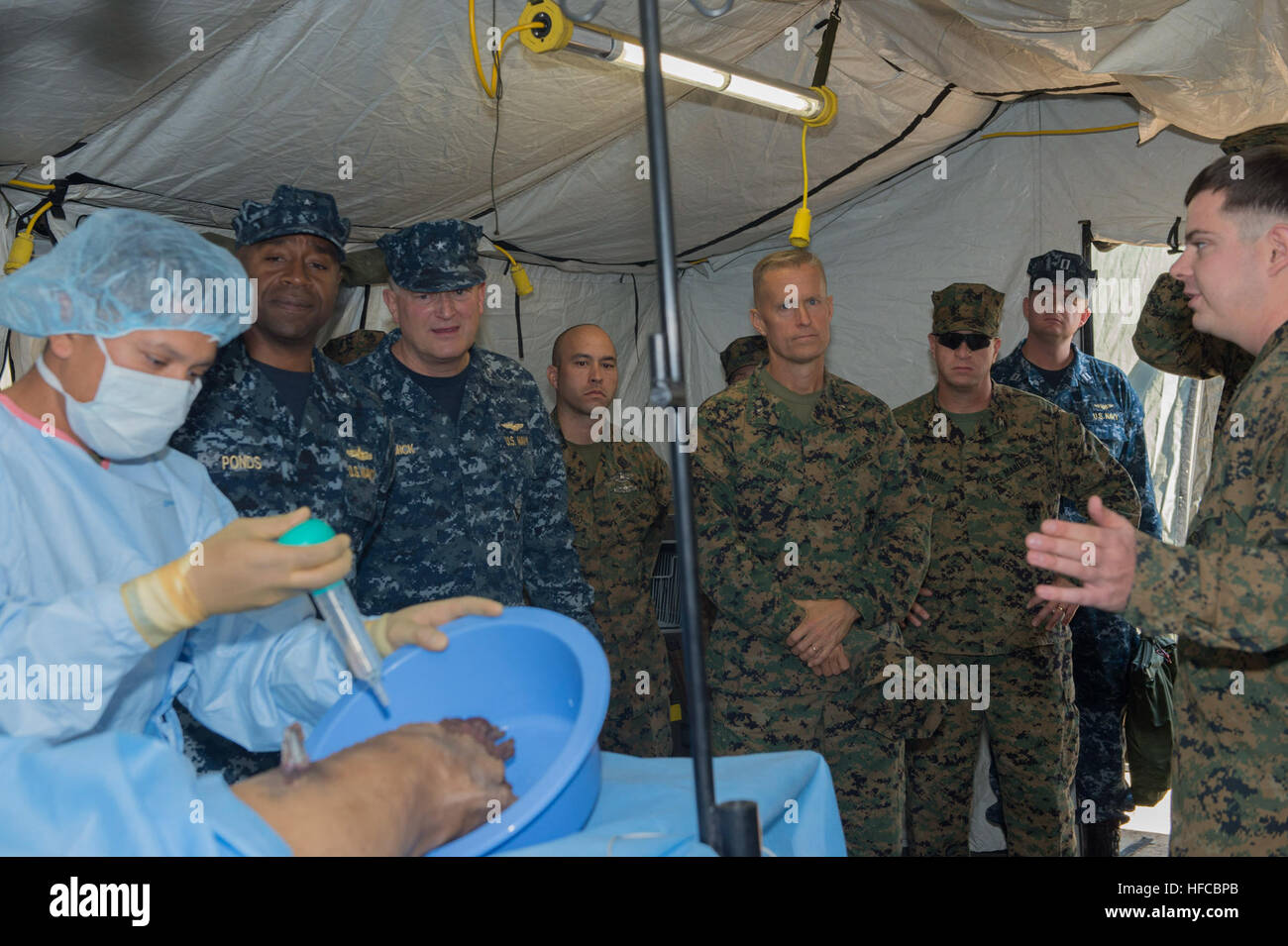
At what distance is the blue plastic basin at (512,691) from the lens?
1384mm

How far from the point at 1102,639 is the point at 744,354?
6.07 feet

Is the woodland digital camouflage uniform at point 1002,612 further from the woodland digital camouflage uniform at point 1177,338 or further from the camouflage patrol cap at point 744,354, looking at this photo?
the camouflage patrol cap at point 744,354

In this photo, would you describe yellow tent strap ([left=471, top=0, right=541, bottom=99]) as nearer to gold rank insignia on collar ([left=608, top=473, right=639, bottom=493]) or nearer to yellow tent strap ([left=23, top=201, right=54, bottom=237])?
yellow tent strap ([left=23, top=201, right=54, bottom=237])

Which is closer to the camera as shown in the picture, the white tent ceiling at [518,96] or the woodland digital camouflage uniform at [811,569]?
the white tent ceiling at [518,96]

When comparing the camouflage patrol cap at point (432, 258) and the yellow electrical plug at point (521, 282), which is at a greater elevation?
the yellow electrical plug at point (521, 282)

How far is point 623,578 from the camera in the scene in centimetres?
404

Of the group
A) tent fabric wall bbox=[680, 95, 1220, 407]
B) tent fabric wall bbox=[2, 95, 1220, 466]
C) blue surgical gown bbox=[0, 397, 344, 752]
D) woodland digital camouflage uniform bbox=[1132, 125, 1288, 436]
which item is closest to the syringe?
blue surgical gown bbox=[0, 397, 344, 752]

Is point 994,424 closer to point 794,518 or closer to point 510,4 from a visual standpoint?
point 794,518

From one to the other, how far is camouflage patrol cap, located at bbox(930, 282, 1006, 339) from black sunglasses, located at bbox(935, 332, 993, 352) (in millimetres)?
12

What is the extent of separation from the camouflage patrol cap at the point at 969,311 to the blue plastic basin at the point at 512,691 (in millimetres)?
2513

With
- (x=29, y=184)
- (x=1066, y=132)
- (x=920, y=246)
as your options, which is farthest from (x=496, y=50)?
(x=1066, y=132)

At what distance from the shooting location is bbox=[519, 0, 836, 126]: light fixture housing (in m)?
2.46

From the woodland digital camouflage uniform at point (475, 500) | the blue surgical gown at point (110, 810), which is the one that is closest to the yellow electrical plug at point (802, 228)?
the woodland digital camouflage uniform at point (475, 500)

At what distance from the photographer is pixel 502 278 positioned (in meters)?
4.48
